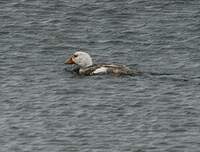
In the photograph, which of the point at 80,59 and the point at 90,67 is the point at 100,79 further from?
the point at 80,59

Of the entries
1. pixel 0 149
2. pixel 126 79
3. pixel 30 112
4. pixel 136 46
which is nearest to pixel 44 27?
pixel 136 46

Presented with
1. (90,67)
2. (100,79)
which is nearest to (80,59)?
(90,67)

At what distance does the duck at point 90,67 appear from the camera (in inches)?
1471

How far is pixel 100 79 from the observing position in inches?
1478

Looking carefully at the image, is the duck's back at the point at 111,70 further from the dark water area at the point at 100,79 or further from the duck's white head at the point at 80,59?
the duck's white head at the point at 80,59

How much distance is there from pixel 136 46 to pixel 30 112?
894 cm

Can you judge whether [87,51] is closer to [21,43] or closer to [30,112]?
[21,43]

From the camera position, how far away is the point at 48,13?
45.2 m

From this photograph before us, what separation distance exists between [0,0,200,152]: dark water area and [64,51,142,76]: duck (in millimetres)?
297

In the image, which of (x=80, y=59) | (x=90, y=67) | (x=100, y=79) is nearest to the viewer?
(x=100, y=79)

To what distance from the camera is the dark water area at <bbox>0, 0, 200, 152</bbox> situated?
3066 cm

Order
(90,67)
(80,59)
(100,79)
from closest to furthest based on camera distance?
1. (100,79)
2. (90,67)
3. (80,59)

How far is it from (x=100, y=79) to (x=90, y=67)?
1616mm

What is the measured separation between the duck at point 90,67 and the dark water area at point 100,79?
30 centimetres
